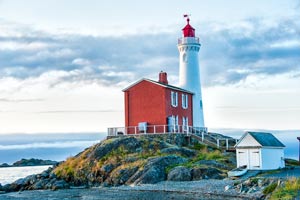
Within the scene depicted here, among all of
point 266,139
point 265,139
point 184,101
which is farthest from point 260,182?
point 184,101

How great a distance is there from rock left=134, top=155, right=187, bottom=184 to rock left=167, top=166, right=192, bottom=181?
0.67m

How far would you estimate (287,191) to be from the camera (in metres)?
20.6

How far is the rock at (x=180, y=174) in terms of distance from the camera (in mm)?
30759

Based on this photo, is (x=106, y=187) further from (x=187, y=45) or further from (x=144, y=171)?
(x=187, y=45)

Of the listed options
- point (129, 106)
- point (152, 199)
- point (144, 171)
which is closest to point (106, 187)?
point (144, 171)

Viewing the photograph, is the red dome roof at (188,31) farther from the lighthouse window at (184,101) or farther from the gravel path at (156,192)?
the gravel path at (156,192)

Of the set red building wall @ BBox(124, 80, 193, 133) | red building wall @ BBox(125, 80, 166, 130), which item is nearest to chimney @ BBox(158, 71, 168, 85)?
red building wall @ BBox(124, 80, 193, 133)

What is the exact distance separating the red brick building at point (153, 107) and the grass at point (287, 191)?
19.3 metres

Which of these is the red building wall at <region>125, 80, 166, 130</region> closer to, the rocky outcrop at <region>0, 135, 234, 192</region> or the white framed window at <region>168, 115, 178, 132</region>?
the white framed window at <region>168, 115, 178, 132</region>

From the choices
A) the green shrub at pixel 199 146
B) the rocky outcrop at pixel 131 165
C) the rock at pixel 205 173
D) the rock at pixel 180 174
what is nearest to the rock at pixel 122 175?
the rocky outcrop at pixel 131 165

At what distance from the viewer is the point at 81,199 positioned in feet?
90.3

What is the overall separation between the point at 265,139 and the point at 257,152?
1559mm

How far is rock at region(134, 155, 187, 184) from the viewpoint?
3155 centimetres

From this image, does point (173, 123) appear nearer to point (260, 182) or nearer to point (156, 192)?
point (156, 192)
